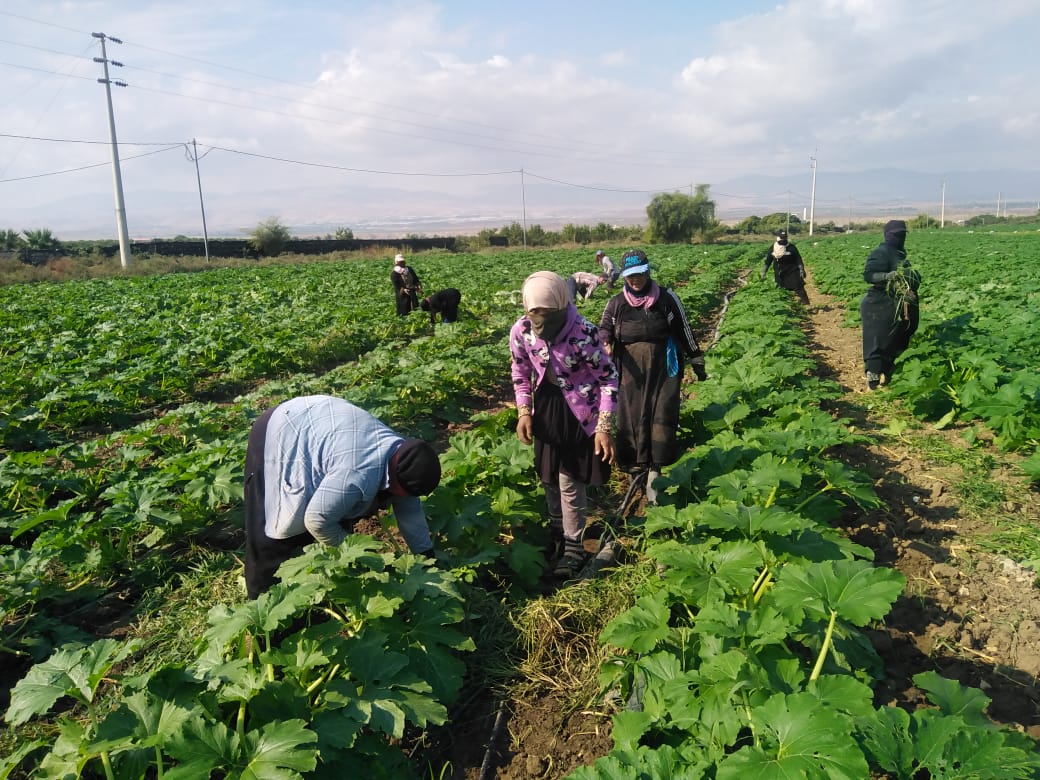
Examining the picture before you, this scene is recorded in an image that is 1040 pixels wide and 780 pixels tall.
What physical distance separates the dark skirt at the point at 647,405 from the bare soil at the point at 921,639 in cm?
141

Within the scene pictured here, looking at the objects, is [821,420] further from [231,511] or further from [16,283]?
[16,283]

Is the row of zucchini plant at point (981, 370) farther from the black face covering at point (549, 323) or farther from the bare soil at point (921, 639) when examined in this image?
the black face covering at point (549, 323)

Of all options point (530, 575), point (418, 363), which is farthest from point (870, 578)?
point (418, 363)

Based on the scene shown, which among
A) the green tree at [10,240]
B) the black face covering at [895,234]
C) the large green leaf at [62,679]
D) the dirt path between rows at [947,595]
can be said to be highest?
the green tree at [10,240]

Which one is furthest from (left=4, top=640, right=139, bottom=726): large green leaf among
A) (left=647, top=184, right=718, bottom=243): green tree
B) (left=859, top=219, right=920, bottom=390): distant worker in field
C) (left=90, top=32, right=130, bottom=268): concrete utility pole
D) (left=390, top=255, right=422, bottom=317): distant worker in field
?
(left=647, top=184, right=718, bottom=243): green tree

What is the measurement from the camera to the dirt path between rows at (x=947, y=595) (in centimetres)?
288

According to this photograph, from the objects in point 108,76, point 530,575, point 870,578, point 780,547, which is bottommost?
point 530,575

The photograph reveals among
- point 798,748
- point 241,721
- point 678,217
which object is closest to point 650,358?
point 798,748

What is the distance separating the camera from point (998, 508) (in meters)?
4.42

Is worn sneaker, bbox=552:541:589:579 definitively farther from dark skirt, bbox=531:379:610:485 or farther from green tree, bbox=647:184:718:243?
green tree, bbox=647:184:718:243

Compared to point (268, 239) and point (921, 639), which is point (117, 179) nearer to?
point (268, 239)

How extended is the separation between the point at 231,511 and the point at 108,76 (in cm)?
5202

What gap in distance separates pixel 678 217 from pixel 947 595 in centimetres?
6799

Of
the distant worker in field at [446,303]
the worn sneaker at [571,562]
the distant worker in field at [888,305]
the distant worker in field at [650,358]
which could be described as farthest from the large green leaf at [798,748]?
the distant worker in field at [446,303]
